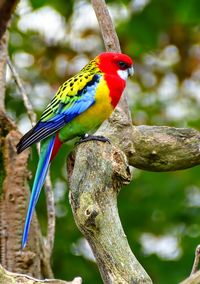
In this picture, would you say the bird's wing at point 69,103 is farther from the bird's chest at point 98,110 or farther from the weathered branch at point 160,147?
the weathered branch at point 160,147

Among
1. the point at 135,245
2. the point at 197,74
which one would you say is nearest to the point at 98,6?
the point at 135,245

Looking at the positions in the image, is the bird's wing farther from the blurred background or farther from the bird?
the blurred background

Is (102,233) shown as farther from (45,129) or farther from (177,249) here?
(177,249)

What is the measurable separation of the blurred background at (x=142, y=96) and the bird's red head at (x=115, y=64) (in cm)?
138

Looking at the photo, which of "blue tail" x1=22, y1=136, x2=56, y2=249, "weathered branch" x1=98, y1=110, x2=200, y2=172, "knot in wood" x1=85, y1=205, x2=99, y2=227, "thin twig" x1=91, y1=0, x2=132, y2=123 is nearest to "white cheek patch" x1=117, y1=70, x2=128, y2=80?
"thin twig" x1=91, y1=0, x2=132, y2=123

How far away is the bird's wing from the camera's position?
4301 millimetres

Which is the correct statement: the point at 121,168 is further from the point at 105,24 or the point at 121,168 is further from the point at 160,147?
the point at 105,24

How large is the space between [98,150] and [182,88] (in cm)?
491

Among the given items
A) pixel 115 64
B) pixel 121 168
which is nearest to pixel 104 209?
pixel 121 168

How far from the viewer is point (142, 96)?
7.87 m

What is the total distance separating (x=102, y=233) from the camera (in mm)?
3006

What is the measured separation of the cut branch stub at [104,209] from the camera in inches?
115

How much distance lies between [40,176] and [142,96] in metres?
3.77

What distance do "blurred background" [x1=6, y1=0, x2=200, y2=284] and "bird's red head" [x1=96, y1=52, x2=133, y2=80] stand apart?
1.38 metres
